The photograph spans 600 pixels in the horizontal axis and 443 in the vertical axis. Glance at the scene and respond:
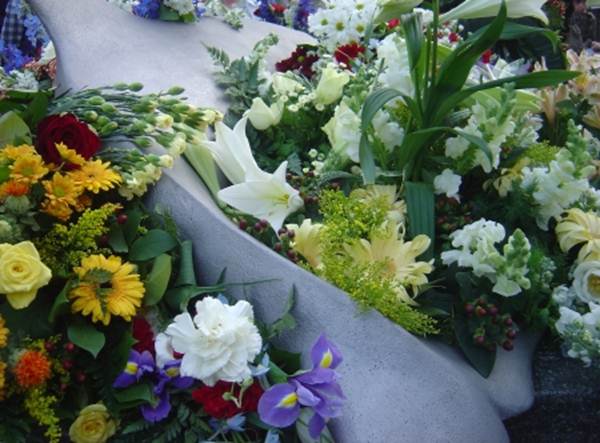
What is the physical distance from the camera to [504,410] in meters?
1.52

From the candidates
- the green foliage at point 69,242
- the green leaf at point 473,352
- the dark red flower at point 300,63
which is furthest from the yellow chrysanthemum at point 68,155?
the dark red flower at point 300,63

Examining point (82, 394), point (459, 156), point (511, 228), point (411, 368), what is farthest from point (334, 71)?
point (82, 394)

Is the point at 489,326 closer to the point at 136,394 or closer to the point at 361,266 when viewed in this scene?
the point at 361,266

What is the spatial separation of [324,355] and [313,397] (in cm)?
8

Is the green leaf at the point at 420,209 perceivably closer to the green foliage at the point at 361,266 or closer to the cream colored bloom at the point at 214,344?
the green foliage at the point at 361,266

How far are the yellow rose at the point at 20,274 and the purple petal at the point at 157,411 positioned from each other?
277mm

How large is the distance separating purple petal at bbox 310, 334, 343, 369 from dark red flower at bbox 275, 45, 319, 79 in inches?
42.9

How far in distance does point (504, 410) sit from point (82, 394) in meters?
0.78

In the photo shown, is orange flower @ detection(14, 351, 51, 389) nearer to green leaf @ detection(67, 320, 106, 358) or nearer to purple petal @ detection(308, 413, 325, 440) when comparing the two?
green leaf @ detection(67, 320, 106, 358)

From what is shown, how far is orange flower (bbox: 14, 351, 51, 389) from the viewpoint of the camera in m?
1.34

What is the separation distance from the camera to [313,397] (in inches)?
→ 52.9

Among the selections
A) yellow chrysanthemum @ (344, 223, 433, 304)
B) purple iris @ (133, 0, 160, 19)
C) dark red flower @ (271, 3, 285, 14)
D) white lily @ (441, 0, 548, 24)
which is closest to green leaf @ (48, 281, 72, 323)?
yellow chrysanthemum @ (344, 223, 433, 304)

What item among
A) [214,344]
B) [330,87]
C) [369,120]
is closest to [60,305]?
[214,344]

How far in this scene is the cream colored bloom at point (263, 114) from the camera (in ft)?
6.33
